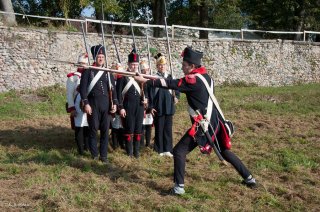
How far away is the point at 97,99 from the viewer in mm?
7094

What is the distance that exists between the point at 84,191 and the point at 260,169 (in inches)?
116

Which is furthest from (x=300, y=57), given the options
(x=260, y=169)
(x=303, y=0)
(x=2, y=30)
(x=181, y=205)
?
(x=181, y=205)

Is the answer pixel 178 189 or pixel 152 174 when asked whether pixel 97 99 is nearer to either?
pixel 152 174

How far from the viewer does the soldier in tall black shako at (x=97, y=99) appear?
6.98 m

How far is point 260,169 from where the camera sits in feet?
22.5

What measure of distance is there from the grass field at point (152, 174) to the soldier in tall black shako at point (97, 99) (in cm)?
43

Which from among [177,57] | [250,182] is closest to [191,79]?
[250,182]

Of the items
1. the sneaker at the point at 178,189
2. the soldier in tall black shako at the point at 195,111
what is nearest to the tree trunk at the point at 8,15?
the soldier in tall black shako at the point at 195,111

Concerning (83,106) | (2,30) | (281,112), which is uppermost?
(2,30)

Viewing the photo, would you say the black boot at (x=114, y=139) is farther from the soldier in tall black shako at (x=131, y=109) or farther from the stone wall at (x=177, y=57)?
the stone wall at (x=177, y=57)

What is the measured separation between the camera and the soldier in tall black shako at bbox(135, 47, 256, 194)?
5.56 meters

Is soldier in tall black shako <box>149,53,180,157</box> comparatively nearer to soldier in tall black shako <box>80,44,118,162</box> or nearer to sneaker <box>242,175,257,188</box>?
soldier in tall black shako <box>80,44,118,162</box>

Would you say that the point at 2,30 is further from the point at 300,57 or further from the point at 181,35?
the point at 300,57

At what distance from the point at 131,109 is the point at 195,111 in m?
2.18
